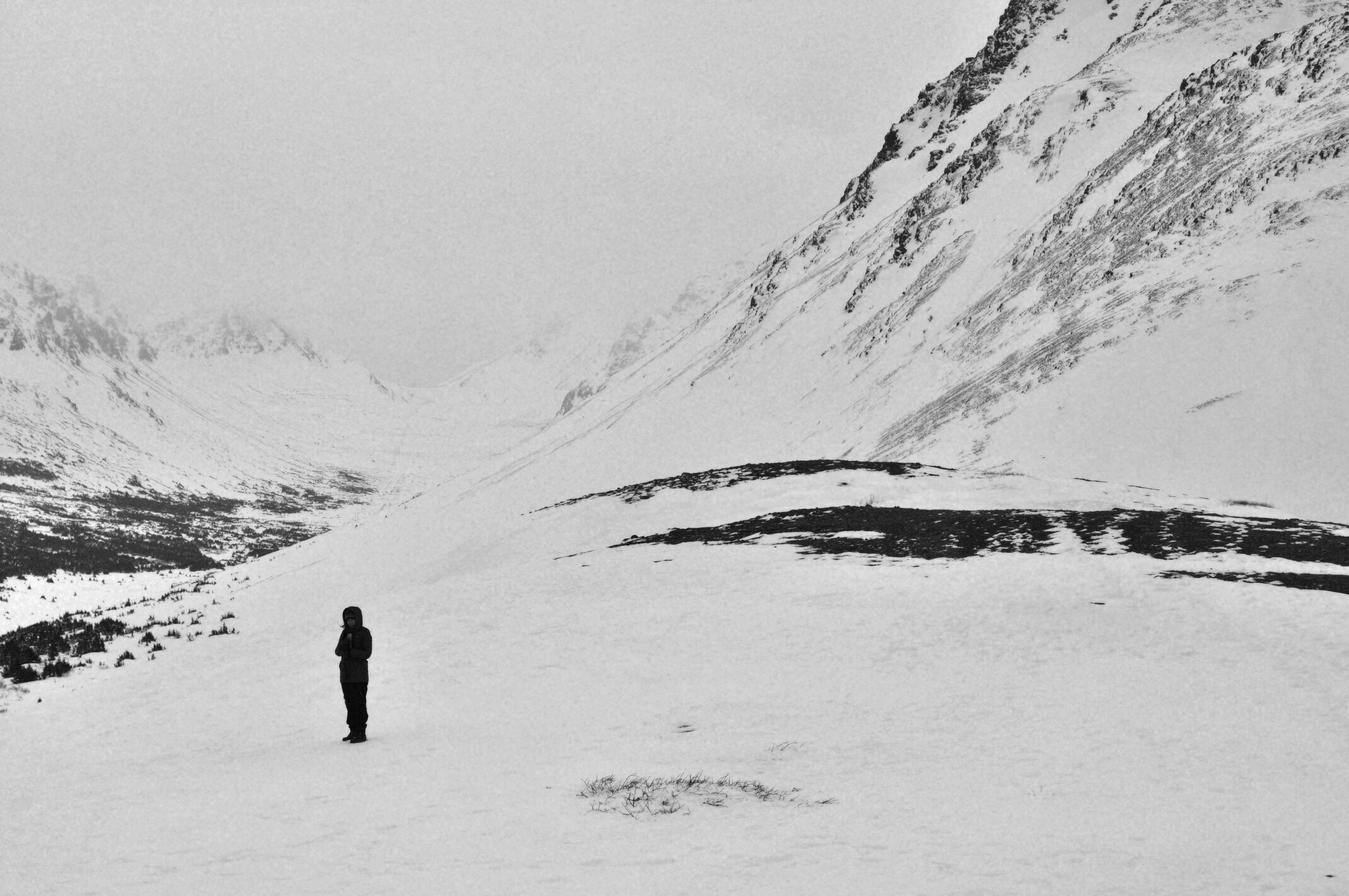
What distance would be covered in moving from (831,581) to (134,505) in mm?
210157

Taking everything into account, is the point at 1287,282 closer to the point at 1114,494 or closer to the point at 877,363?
the point at 1114,494

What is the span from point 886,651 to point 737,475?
75.5ft

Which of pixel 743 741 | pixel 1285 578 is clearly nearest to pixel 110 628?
pixel 743 741

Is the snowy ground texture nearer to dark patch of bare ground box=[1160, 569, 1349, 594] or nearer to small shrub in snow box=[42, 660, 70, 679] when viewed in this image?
small shrub in snow box=[42, 660, 70, 679]

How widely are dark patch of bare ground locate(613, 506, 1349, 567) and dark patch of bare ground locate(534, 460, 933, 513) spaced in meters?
6.64

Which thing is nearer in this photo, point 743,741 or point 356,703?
point 743,741

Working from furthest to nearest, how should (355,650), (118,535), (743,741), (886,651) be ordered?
1. (118,535)
2. (886,651)
3. (355,650)
4. (743,741)

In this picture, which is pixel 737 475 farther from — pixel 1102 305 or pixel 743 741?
pixel 743 741

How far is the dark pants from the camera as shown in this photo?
1176cm

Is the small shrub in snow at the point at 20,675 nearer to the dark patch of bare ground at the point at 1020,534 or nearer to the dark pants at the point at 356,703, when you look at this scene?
the dark pants at the point at 356,703

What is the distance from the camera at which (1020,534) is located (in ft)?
73.5

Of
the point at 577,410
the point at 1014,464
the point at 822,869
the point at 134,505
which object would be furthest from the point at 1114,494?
the point at 134,505

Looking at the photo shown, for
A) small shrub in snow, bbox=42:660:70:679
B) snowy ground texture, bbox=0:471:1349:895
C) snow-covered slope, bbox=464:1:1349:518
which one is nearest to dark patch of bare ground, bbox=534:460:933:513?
snow-covered slope, bbox=464:1:1349:518

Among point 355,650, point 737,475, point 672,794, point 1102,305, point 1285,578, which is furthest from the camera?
point 1102,305
